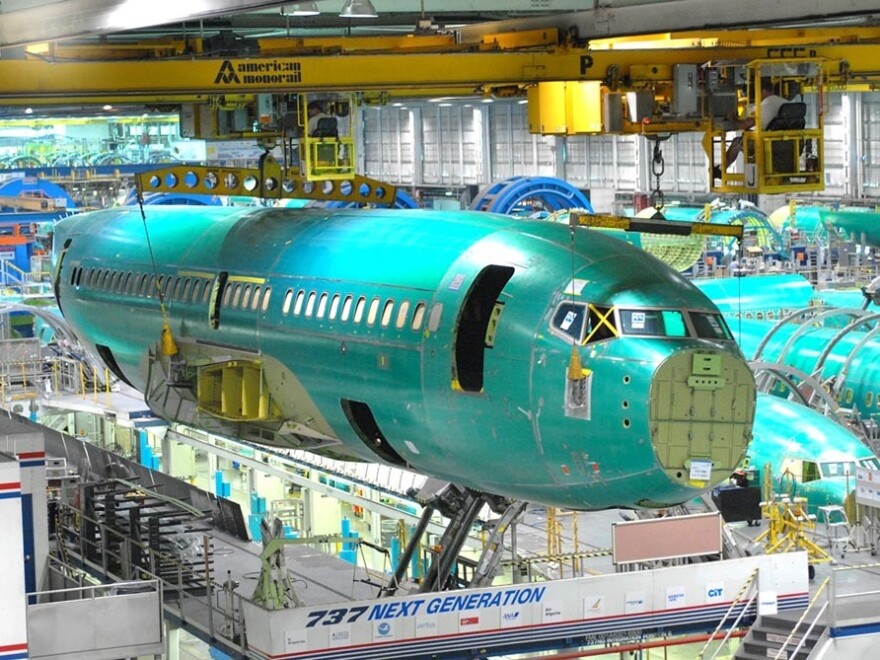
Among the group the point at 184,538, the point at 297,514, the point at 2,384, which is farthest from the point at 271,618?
the point at 2,384

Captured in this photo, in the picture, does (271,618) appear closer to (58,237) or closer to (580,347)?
(580,347)

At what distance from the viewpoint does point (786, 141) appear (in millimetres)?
25406

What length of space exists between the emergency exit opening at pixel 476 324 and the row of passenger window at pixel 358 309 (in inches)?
14.9

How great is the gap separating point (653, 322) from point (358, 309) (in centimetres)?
473

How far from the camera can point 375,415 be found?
21.2m

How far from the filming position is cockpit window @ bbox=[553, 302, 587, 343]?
60.7ft

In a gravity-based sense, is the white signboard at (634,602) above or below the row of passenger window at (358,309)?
below

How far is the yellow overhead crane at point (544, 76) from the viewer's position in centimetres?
2428


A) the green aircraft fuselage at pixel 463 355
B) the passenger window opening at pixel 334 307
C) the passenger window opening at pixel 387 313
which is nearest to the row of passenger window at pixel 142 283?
the green aircraft fuselage at pixel 463 355

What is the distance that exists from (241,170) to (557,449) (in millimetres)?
11399

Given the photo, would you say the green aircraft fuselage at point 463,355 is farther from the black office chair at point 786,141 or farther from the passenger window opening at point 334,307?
the black office chair at point 786,141

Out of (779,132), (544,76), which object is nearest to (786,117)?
(779,132)

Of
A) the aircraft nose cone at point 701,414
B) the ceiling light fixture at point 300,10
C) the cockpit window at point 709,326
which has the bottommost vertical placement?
the aircraft nose cone at point 701,414

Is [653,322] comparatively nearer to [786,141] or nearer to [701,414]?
[701,414]
